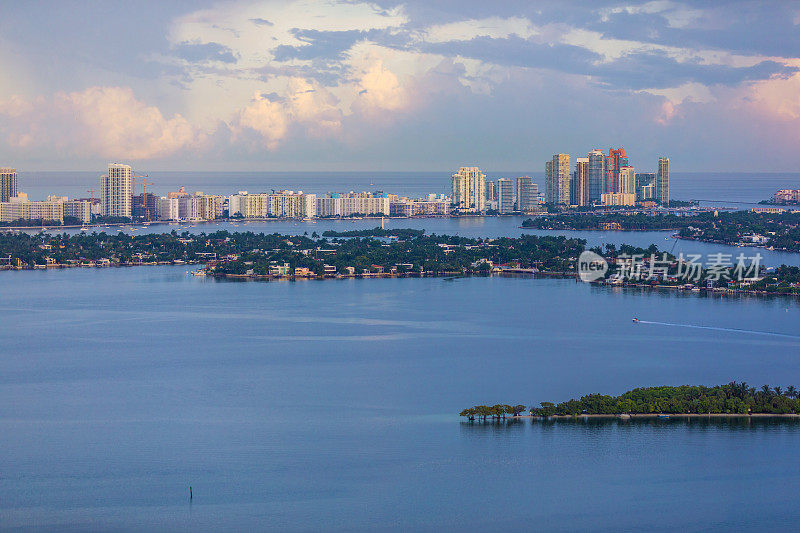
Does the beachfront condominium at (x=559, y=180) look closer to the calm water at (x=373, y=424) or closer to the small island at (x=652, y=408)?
the calm water at (x=373, y=424)

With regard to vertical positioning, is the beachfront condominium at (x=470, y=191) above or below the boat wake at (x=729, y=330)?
above

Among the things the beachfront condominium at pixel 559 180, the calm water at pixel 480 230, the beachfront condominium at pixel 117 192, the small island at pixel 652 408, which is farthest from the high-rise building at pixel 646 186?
the small island at pixel 652 408

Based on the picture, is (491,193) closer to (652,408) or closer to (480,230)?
(480,230)

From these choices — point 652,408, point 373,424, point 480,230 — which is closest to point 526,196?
point 480,230

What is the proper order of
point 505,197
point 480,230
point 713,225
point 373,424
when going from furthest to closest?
point 505,197
point 480,230
point 713,225
point 373,424

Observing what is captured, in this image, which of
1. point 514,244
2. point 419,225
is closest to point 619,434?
point 514,244

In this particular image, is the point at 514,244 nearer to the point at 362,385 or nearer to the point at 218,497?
the point at 362,385

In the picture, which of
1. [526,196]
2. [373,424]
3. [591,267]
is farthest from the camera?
[526,196]
